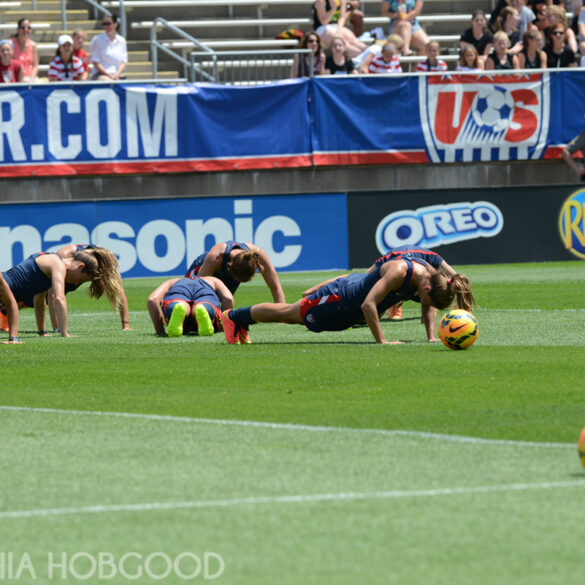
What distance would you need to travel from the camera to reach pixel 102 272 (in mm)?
14531

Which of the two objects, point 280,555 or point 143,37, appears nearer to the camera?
point 280,555

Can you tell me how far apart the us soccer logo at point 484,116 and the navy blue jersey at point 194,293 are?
12757 millimetres

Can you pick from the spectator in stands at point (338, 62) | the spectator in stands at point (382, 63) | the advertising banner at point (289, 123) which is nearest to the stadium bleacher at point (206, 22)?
the spectator in stands at point (382, 63)

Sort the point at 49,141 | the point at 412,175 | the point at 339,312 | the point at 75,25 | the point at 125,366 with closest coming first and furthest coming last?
the point at 125,366 → the point at 339,312 → the point at 49,141 → the point at 412,175 → the point at 75,25

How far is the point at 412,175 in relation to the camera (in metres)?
27.0

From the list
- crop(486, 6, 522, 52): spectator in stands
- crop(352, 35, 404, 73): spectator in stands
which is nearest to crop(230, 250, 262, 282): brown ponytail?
crop(352, 35, 404, 73): spectator in stands

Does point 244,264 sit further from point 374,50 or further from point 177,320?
point 374,50

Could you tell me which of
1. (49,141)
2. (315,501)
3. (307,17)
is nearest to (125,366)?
(315,501)

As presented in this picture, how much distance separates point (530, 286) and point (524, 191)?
17.0 feet

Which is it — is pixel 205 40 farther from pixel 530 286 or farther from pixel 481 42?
pixel 530 286

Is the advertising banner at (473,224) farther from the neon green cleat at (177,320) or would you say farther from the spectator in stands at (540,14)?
the neon green cleat at (177,320)

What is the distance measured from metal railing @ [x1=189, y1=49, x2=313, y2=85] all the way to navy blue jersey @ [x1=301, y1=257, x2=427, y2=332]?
13.9m

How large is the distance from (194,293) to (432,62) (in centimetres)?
1378

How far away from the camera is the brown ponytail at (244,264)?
46.3ft
